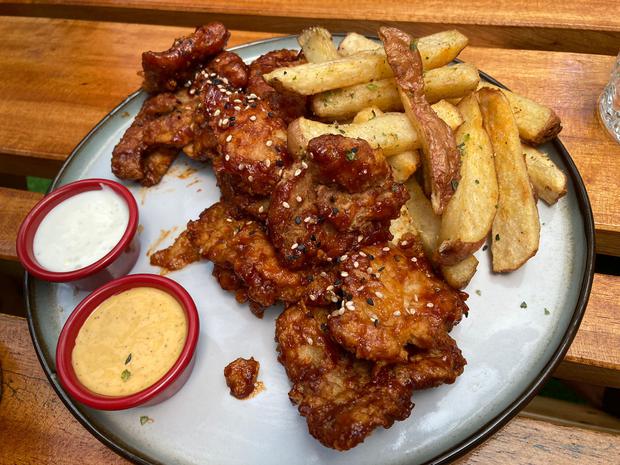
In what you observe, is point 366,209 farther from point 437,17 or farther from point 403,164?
point 437,17

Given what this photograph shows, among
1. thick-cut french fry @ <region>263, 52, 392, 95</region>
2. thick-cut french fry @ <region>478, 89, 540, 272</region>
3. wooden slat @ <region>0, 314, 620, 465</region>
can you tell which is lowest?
wooden slat @ <region>0, 314, 620, 465</region>

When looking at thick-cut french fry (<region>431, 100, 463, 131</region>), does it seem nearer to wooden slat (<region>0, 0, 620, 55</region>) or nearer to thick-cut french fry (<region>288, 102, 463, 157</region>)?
thick-cut french fry (<region>288, 102, 463, 157</region>)

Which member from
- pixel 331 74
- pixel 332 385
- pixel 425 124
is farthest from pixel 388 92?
pixel 332 385

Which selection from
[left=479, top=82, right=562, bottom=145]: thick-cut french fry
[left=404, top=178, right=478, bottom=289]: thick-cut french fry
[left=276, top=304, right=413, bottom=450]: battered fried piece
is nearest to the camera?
[left=276, top=304, right=413, bottom=450]: battered fried piece

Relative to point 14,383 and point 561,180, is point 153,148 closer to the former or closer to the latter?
point 14,383

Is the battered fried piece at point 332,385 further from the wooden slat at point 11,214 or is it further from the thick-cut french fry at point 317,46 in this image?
the wooden slat at point 11,214

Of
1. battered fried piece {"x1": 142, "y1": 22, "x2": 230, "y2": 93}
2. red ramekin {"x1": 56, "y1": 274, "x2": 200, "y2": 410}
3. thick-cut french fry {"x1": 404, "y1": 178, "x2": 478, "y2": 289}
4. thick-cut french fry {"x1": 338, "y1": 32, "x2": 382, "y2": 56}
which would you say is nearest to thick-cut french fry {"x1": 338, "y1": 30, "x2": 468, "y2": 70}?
thick-cut french fry {"x1": 338, "y1": 32, "x2": 382, "y2": 56}
